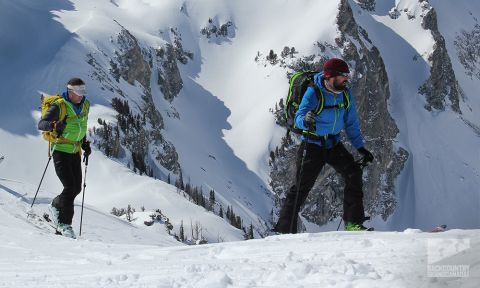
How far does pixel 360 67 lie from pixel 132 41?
2804 inches

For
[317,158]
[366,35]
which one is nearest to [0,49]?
[317,158]

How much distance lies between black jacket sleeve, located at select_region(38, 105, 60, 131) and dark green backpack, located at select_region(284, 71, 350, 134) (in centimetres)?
371

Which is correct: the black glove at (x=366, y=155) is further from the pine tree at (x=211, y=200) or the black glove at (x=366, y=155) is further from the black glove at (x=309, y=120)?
the pine tree at (x=211, y=200)

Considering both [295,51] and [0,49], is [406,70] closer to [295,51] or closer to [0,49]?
[295,51]

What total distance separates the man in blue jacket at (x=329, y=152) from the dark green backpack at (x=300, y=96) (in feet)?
0.07

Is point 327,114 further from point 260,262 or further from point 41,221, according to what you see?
point 41,221

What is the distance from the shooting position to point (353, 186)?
902 centimetres

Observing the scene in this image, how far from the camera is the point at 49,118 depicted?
9.84 metres

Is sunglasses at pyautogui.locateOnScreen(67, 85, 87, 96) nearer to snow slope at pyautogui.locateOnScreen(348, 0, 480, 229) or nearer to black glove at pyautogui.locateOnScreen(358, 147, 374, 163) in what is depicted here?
black glove at pyautogui.locateOnScreen(358, 147, 374, 163)

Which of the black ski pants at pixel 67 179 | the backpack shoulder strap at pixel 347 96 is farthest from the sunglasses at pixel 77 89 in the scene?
the backpack shoulder strap at pixel 347 96

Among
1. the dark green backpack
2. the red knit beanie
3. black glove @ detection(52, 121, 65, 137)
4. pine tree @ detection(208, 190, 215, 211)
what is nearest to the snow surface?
black glove @ detection(52, 121, 65, 137)

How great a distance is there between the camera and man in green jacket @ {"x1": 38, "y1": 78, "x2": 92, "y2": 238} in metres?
10.1

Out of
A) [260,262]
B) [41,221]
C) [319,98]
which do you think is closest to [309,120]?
[319,98]

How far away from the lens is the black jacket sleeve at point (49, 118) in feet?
31.9
